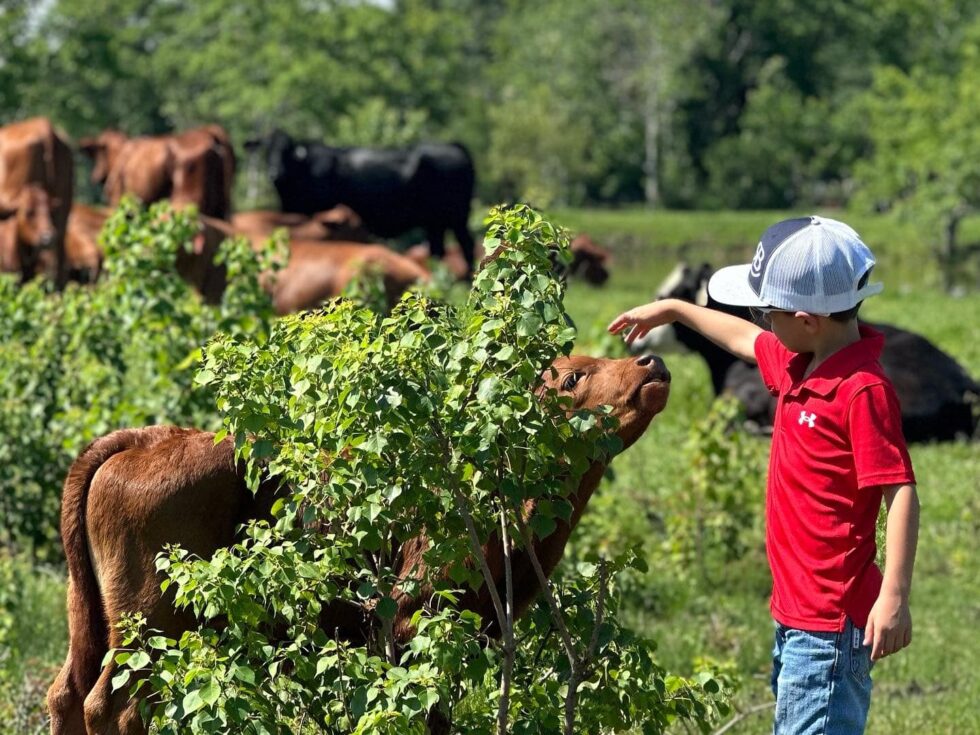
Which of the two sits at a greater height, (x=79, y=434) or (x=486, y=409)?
(x=486, y=409)

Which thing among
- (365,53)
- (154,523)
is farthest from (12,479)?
(365,53)

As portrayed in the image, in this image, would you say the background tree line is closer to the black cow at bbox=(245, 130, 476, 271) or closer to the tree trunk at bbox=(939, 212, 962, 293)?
the tree trunk at bbox=(939, 212, 962, 293)

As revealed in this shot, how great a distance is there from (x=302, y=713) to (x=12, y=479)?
4058mm

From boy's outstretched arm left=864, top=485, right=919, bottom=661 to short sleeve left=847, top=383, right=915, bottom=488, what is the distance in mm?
50

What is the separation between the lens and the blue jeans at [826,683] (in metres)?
3.78

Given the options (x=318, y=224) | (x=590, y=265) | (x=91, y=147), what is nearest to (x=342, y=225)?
(x=318, y=224)

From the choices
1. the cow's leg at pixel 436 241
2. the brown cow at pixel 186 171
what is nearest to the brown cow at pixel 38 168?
the brown cow at pixel 186 171

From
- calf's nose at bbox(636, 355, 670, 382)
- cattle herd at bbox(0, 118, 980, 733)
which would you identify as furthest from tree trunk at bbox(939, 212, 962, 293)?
calf's nose at bbox(636, 355, 670, 382)

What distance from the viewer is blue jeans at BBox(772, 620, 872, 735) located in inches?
149

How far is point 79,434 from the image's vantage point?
7234mm

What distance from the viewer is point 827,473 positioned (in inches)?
150

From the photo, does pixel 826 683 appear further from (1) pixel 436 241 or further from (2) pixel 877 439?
(1) pixel 436 241

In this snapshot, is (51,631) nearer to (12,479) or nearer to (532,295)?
(12,479)

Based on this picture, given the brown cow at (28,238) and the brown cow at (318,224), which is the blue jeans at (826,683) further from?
the brown cow at (318,224)
